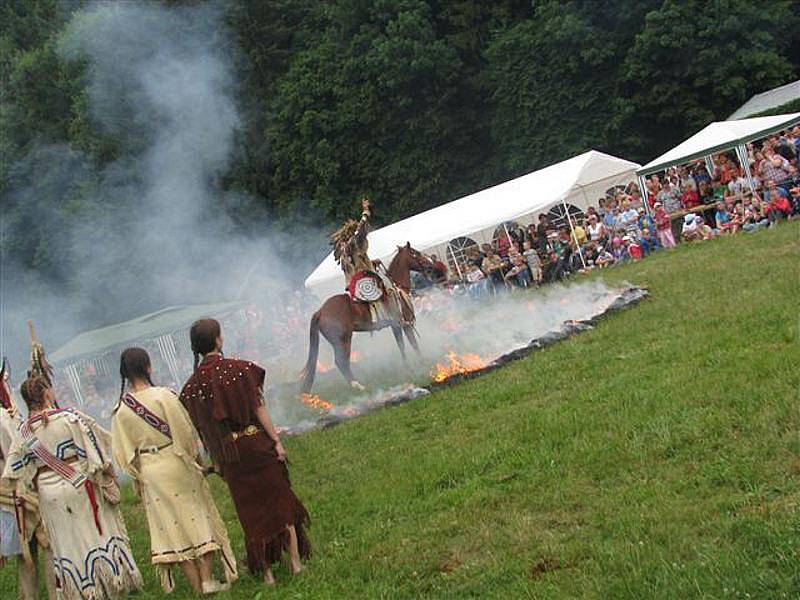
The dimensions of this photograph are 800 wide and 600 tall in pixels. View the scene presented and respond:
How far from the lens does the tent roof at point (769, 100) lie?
104ft

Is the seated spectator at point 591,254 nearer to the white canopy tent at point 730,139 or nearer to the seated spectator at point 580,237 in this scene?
the seated spectator at point 580,237

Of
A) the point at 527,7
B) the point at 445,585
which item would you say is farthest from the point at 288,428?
the point at 527,7

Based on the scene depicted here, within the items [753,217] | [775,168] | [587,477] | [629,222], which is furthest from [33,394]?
[629,222]

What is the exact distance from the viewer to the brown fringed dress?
6836 millimetres

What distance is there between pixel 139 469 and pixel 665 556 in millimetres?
3704

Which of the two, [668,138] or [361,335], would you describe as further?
[668,138]

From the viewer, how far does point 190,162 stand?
4122cm

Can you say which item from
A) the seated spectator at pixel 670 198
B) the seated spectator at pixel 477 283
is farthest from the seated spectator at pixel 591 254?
the seated spectator at pixel 477 283

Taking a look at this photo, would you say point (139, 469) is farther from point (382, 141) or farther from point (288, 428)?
point (382, 141)

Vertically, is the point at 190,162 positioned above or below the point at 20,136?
below

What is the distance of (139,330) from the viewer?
30.7 meters

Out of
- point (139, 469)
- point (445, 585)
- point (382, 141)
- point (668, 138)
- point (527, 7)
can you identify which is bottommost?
point (445, 585)

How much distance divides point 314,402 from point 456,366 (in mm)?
2298

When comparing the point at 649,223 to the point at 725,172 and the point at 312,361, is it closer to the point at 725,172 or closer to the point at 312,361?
the point at 725,172
